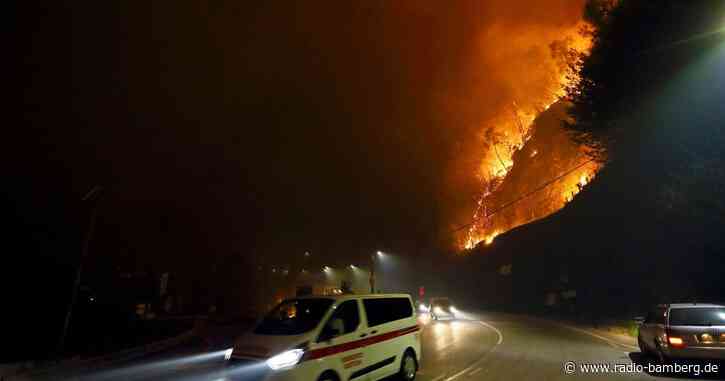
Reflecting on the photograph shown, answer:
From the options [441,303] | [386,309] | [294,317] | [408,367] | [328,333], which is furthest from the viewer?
[441,303]

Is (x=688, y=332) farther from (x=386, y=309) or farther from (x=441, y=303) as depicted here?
(x=441, y=303)

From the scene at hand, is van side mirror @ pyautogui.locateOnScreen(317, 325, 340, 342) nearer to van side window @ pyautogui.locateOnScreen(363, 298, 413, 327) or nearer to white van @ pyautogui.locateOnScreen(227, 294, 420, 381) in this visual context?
white van @ pyautogui.locateOnScreen(227, 294, 420, 381)

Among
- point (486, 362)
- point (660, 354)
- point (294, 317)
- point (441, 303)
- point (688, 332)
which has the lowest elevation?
point (660, 354)

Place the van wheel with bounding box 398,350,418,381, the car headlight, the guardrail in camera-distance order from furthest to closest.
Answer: the guardrail < the van wheel with bounding box 398,350,418,381 < the car headlight

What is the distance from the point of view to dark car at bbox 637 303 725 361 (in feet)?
33.5

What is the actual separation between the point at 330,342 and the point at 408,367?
3054 millimetres

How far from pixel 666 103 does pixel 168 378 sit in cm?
1951

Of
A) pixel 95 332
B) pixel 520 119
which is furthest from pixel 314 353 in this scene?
pixel 520 119

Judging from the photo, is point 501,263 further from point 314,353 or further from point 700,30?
point 314,353

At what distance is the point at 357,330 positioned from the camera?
A: 8.60 meters

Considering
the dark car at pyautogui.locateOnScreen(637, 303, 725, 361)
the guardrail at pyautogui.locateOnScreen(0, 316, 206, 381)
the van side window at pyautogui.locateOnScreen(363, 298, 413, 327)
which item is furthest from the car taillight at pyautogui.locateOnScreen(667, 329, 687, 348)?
the guardrail at pyautogui.locateOnScreen(0, 316, 206, 381)

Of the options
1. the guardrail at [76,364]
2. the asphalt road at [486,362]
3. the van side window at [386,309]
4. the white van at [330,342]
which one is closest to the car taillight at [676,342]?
the asphalt road at [486,362]

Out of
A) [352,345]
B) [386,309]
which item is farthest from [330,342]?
[386,309]

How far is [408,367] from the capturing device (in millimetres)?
10102
